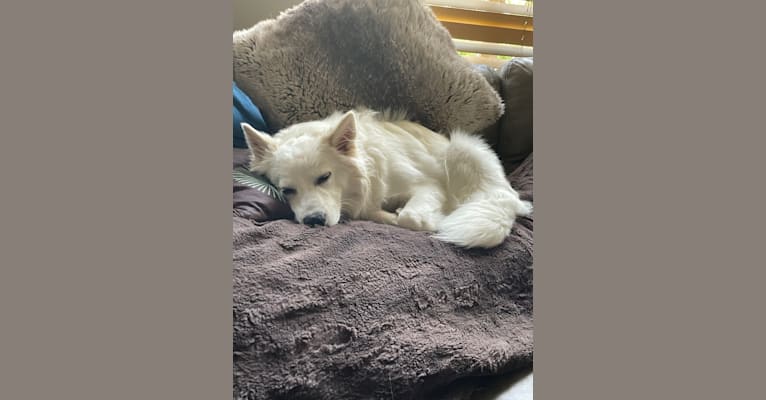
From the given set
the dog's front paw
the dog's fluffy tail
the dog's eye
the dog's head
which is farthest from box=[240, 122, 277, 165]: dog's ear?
the dog's fluffy tail

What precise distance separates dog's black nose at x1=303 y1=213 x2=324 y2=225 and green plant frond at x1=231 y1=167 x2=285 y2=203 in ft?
0.32

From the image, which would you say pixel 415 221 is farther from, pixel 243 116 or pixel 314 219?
pixel 243 116

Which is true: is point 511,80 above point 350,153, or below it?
above

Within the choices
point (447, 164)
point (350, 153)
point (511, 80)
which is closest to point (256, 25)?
point (350, 153)

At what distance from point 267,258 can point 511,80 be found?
1003mm

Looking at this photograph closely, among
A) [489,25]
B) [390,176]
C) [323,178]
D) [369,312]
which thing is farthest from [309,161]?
[489,25]

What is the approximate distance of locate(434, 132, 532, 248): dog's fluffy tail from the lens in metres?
1.35

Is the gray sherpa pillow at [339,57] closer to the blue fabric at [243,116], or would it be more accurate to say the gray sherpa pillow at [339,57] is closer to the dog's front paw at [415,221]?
the blue fabric at [243,116]

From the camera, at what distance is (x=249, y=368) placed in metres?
0.99

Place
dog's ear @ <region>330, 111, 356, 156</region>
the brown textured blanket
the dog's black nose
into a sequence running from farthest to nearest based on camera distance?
dog's ear @ <region>330, 111, 356, 156</region> → the dog's black nose → the brown textured blanket

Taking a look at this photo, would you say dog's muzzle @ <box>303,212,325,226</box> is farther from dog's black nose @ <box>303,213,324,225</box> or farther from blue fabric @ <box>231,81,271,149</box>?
blue fabric @ <box>231,81,271,149</box>

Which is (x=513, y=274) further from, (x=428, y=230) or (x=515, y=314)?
A: (x=428, y=230)

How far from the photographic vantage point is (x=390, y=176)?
158 centimetres

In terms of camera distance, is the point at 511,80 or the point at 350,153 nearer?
the point at 350,153
